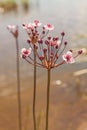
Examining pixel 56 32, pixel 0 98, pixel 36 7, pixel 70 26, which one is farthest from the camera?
pixel 36 7

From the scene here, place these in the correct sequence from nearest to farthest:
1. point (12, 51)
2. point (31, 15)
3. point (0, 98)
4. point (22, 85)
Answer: point (0, 98) → point (22, 85) → point (12, 51) → point (31, 15)

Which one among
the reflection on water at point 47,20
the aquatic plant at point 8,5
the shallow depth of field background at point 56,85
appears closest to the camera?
the shallow depth of field background at point 56,85

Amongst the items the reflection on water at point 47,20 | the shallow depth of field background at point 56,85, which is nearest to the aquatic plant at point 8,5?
the reflection on water at point 47,20

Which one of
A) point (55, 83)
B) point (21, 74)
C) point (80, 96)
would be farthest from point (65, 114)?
point (21, 74)

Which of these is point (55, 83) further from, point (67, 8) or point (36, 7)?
point (36, 7)

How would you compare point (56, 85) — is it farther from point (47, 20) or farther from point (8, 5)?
point (8, 5)

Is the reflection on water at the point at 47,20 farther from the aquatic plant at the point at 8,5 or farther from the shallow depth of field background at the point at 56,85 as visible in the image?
the aquatic plant at the point at 8,5

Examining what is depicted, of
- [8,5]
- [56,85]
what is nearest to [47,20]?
[8,5]

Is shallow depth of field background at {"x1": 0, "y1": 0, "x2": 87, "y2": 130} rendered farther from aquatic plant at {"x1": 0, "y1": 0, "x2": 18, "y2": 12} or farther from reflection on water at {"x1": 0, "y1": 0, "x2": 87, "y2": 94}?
aquatic plant at {"x1": 0, "y1": 0, "x2": 18, "y2": 12}
